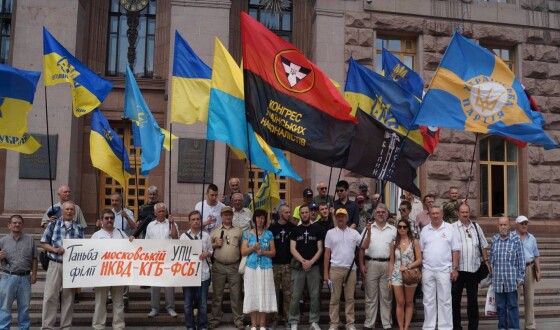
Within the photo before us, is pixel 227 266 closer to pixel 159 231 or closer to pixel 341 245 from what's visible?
pixel 159 231

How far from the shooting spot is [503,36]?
19000mm

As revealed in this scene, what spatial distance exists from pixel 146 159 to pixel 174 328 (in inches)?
120

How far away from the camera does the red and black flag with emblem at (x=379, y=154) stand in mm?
9906

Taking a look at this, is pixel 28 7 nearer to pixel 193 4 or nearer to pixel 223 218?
pixel 193 4

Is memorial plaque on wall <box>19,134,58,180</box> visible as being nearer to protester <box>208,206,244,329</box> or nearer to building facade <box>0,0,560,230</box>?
building facade <box>0,0,560,230</box>

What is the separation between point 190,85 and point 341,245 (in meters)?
3.90

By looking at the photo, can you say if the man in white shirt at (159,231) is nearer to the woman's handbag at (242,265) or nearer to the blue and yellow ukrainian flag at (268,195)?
the woman's handbag at (242,265)

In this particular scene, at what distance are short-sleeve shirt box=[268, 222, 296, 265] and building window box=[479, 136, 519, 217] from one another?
35.2 feet

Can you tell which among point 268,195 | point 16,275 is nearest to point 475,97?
point 268,195

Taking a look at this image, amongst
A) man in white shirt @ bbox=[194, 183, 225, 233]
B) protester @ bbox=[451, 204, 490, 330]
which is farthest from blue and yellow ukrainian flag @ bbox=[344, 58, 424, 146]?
man in white shirt @ bbox=[194, 183, 225, 233]

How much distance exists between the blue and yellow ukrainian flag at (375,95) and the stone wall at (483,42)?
21.6 feet

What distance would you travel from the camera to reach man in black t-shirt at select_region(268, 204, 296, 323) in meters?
10.3

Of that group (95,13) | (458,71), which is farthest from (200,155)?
(458,71)

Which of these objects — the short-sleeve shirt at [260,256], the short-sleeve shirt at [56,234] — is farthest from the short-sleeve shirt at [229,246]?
the short-sleeve shirt at [56,234]
